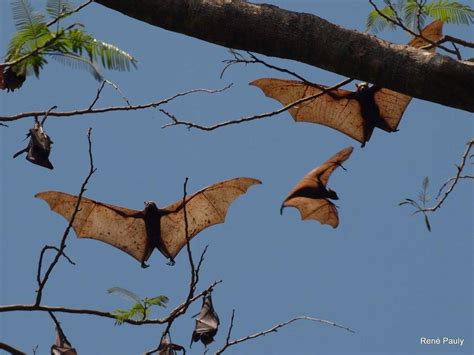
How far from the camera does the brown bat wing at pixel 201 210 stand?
915 cm

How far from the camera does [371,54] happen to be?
183 inches

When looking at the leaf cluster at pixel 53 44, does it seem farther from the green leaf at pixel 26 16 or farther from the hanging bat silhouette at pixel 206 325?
the hanging bat silhouette at pixel 206 325

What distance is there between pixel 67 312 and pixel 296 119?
14.0ft

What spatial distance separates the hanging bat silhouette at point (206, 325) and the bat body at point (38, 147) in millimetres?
1900

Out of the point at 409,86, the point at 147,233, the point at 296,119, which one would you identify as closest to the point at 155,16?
the point at 409,86

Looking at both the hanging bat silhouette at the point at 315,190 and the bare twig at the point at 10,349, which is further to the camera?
the hanging bat silhouette at the point at 315,190

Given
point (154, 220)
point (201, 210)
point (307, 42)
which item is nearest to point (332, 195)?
point (201, 210)

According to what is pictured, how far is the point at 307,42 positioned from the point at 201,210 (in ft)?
15.8

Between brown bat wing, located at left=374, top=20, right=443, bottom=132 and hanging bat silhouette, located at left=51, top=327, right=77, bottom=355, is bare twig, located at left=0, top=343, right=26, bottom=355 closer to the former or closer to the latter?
hanging bat silhouette, located at left=51, top=327, right=77, bottom=355

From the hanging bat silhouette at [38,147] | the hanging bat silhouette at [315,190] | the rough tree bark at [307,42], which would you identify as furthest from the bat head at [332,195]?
the rough tree bark at [307,42]

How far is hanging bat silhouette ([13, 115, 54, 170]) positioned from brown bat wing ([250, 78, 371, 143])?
9.00 ft

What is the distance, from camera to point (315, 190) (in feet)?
27.0

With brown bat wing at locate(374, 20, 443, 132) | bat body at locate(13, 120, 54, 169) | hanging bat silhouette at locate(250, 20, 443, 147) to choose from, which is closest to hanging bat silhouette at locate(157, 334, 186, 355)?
bat body at locate(13, 120, 54, 169)

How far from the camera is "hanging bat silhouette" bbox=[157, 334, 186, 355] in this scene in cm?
586
